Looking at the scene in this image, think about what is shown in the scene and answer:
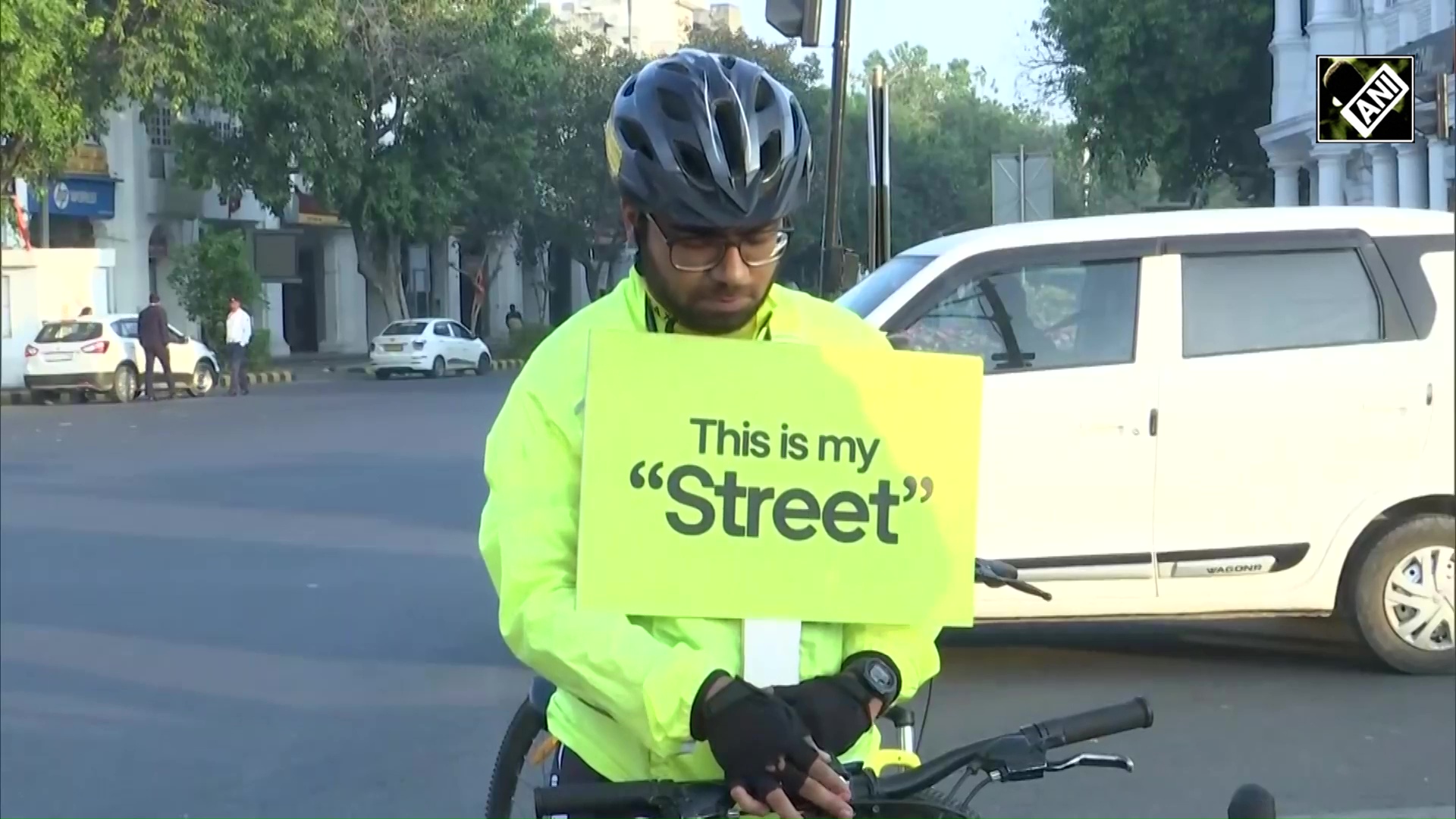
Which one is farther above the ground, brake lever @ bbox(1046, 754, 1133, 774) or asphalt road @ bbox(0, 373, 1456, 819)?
brake lever @ bbox(1046, 754, 1133, 774)

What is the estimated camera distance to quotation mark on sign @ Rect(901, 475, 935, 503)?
2.59 meters

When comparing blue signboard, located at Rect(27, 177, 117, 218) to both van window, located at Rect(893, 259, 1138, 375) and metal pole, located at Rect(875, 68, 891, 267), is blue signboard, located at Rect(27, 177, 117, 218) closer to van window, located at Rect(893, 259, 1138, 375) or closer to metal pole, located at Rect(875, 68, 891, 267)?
metal pole, located at Rect(875, 68, 891, 267)

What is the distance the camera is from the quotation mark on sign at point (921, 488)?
259cm

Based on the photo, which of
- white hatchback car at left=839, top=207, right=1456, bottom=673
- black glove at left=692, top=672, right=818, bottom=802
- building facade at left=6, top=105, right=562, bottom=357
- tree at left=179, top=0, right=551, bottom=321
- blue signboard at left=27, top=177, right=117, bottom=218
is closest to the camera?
black glove at left=692, top=672, right=818, bottom=802

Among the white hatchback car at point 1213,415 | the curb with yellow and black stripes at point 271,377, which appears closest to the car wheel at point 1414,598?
the white hatchback car at point 1213,415

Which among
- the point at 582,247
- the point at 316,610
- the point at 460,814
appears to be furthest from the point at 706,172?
the point at 316,610

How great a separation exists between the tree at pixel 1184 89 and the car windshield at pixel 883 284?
13.6 metres

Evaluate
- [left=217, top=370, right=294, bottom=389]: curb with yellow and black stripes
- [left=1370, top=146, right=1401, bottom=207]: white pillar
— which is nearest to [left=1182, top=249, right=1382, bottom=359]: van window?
[left=1370, top=146, right=1401, bottom=207]: white pillar

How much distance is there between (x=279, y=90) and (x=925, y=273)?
1763 centimetres

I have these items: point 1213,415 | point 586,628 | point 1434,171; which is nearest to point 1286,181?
point 1434,171

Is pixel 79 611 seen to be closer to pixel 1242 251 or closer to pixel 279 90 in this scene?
pixel 1242 251

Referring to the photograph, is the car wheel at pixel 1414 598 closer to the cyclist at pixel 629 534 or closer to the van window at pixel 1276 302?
the van window at pixel 1276 302

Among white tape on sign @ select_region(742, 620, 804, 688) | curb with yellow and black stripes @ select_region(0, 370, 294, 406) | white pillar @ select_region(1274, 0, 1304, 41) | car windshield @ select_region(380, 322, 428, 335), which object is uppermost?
white pillar @ select_region(1274, 0, 1304, 41)

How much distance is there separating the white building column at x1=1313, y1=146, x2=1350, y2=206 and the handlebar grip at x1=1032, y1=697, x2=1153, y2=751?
1792cm
